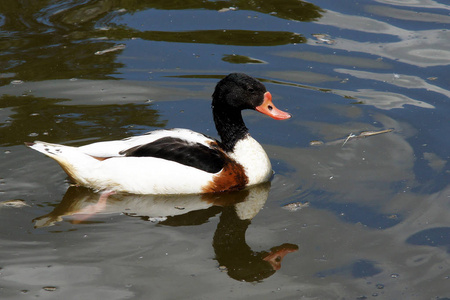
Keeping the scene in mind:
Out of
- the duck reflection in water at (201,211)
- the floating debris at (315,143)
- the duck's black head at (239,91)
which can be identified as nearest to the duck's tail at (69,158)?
the duck reflection in water at (201,211)

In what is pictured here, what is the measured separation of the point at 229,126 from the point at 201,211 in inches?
42.0

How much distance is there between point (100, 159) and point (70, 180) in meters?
0.44

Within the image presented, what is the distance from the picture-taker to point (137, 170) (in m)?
6.93

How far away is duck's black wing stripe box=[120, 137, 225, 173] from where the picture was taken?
22.8 ft

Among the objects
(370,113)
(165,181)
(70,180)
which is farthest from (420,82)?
(70,180)

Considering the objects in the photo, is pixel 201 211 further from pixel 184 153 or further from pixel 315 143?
pixel 315 143

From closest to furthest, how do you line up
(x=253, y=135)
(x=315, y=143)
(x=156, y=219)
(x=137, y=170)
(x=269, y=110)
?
(x=156, y=219), (x=137, y=170), (x=269, y=110), (x=315, y=143), (x=253, y=135)

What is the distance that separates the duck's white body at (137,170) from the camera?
22.7 ft

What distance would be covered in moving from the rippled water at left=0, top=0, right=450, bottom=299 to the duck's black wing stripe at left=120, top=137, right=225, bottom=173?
1.11ft

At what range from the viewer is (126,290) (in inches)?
213

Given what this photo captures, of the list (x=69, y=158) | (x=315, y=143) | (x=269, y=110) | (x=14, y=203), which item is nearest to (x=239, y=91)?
(x=269, y=110)

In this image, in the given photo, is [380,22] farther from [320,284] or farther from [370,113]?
[320,284]

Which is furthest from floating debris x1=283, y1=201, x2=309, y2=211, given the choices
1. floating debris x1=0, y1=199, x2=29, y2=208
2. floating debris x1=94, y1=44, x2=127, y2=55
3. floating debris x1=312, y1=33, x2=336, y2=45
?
floating debris x1=94, y1=44, x2=127, y2=55

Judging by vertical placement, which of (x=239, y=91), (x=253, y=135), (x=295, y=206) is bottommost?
(x=295, y=206)
